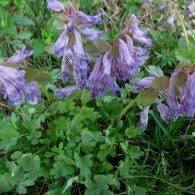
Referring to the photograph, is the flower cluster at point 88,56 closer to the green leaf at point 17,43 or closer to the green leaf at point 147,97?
the green leaf at point 147,97

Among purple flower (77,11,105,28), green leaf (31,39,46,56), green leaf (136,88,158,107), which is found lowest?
green leaf (31,39,46,56)

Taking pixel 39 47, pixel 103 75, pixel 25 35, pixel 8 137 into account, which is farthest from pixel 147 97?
pixel 25 35

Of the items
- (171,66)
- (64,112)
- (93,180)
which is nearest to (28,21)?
(64,112)

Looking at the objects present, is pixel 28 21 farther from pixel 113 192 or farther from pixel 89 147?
pixel 113 192

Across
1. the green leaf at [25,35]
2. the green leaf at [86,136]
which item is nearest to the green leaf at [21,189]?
the green leaf at [86,136]

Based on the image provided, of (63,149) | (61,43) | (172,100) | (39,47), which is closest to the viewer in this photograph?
(61,43)

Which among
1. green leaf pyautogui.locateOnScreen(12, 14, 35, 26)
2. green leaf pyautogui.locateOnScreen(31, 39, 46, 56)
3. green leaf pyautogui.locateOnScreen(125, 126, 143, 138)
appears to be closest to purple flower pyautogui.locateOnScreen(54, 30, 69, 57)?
green leaf pyautogui.locateOnScreen(125, 126, 143, 138)

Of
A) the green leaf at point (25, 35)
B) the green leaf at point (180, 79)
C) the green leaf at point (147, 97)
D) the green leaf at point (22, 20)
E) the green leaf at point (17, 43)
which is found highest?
the green leaf at point (180, 79)

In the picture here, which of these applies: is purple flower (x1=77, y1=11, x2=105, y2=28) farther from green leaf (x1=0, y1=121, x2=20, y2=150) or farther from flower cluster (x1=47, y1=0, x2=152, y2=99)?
green leaf (x1=0, y1=121, x2=20, y2=150)

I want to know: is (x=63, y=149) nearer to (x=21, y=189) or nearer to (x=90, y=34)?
(x=21, y=189)
